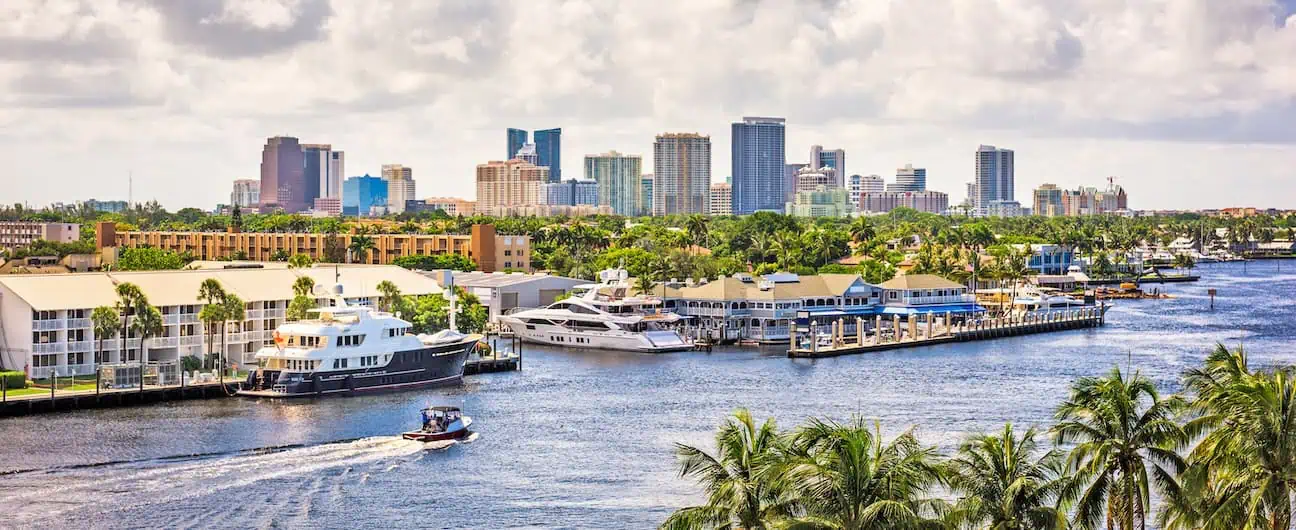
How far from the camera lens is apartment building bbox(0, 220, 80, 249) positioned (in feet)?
476

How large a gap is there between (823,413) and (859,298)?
39031 mm

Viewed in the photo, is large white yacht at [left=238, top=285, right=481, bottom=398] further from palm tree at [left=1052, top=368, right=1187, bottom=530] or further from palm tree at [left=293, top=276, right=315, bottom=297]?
palm tree at [left=1052, top=368, right=1187, bottom=530]

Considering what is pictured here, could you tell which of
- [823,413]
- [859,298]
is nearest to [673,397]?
[823,413]

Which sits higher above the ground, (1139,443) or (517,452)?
(1139,443)

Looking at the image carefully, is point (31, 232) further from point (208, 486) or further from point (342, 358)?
point (208, 486)

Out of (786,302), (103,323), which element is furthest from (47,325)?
(786,302)

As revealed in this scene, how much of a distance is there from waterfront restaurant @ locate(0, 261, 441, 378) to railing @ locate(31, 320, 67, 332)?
40 mm

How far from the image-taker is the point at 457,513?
39312mm

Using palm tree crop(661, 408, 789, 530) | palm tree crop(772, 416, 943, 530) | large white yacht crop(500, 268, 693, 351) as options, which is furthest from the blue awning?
palm tree crop(772, 416, 943, 530)

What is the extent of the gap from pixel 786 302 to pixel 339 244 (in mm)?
52692

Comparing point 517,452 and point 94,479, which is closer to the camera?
point 94,479

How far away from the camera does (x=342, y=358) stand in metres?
61.4

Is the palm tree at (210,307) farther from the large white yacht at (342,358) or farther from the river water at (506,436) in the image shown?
the river water at (506,436)

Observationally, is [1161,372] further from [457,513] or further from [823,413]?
[457,513]
